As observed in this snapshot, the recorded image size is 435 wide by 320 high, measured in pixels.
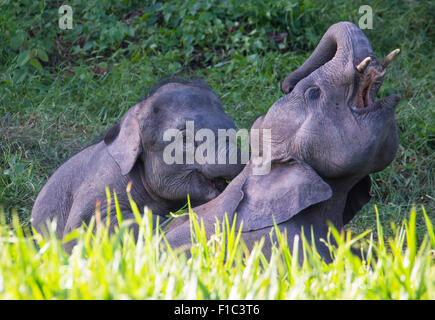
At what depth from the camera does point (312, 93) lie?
3.08 metres

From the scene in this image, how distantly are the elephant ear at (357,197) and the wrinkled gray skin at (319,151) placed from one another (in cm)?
12

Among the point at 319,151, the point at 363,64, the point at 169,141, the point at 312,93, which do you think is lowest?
A: the point at 169,141

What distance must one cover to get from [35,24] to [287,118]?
532cm

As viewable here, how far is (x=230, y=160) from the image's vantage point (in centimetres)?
365

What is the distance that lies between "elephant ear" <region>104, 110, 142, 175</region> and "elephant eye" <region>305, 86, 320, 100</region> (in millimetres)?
1013

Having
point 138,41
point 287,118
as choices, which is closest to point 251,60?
point 138,41

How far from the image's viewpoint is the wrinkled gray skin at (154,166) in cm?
378

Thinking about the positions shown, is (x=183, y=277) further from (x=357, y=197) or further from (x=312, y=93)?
(x=357, y=197)

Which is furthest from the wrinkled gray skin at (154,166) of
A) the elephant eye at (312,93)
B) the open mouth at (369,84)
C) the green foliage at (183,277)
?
the green foliage at (183,277)

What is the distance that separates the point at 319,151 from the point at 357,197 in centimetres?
41

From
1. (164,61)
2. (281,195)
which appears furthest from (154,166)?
(164,61)

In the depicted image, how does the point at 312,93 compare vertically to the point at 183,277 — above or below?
above

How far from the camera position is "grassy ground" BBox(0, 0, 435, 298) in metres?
6.04

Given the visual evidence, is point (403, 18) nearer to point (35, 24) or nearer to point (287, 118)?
point (35, 24)
